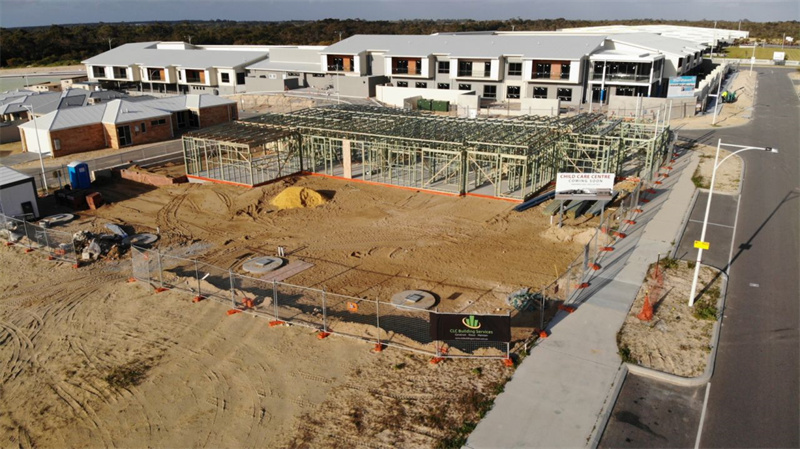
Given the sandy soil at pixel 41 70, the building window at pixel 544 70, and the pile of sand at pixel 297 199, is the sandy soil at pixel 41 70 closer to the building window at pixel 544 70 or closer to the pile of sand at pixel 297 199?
the building window at pixel 544 70

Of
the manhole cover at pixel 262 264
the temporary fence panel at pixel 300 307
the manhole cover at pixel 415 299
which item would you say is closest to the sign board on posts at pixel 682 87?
the manhole cover at pixel 415 299

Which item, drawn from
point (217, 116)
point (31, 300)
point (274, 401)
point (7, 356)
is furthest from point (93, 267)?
point (217, 116)

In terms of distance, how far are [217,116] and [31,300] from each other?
35923mm

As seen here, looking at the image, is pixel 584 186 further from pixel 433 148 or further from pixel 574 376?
pixel 574 376

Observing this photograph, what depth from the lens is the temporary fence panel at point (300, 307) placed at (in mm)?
19125

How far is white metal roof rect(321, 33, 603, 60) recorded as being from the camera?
63.8 m

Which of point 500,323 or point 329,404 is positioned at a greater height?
point 500,323

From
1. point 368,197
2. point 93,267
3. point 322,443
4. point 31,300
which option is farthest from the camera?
point 368,197

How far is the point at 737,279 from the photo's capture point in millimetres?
22141

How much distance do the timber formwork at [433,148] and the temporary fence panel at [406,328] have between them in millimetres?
14056

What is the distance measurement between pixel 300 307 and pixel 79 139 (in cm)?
3367

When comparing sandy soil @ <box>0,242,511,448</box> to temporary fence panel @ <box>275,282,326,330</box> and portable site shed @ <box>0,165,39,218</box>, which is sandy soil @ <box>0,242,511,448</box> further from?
portable site shed @ <box>0,165,39,218</box>

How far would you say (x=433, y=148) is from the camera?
34.6 metres

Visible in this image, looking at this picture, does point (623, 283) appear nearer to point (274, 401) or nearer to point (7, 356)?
point (274, 401)
